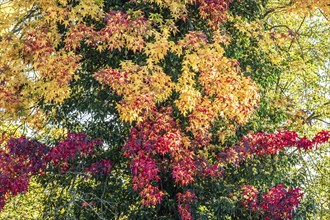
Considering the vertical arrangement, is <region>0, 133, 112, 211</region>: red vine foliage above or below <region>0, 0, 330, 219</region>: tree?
below

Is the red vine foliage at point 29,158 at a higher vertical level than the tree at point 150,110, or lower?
lower

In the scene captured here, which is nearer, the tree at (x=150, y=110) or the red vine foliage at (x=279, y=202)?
the tree at (x=150, y=110)

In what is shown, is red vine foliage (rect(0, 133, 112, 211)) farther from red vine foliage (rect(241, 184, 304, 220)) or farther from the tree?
red vine foliage (rect(241, 184, 304, 220))

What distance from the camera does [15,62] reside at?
10.0 metres

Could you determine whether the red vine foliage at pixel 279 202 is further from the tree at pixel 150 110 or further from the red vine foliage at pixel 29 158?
the red vine foliage at pixel 29 158

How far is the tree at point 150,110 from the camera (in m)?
9.12

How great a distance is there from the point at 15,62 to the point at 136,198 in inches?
127

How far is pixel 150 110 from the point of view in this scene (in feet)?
30.1

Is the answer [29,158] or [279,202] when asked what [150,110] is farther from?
[279,202]

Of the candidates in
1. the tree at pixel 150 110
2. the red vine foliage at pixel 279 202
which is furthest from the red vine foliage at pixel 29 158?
the red vine foliage at pixel 279 202

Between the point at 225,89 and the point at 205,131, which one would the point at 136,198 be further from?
the point at 225,89

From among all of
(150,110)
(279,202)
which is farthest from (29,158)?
(279,202)

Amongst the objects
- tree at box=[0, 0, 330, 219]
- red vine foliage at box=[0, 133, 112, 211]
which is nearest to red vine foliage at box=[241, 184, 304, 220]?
tree at box=[0, 0, 330, 219]

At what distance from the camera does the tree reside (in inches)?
359
